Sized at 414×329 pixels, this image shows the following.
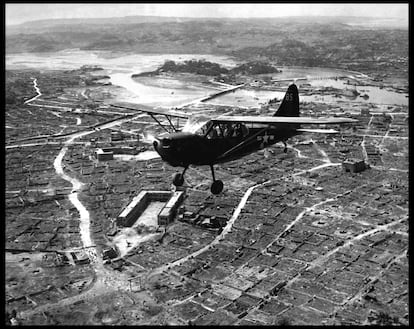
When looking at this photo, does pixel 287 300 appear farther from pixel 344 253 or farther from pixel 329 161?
pixel 329 161

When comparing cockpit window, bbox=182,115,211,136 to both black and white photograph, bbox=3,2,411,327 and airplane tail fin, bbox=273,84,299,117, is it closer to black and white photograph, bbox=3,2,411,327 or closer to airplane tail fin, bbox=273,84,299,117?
black and white photograph, bbox=3,2,411,327

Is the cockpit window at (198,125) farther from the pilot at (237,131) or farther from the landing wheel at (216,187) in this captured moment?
the landing wheel at (216,187)

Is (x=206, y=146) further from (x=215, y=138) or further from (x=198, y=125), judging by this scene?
(x=198, y=125)

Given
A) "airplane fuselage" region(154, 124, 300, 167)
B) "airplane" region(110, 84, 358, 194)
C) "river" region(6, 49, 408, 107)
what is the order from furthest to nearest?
"river" region(6, 49, 408, 107)
"airplane" region(110, 84, 358, 194)
"airplane fuselage" region(154, 124, 300, 167)

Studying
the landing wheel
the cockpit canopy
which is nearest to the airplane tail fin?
the cockpit canopy

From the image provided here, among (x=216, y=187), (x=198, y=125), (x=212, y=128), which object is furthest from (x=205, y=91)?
(x=198, y=125)

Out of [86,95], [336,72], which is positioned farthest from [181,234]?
[336,72]
